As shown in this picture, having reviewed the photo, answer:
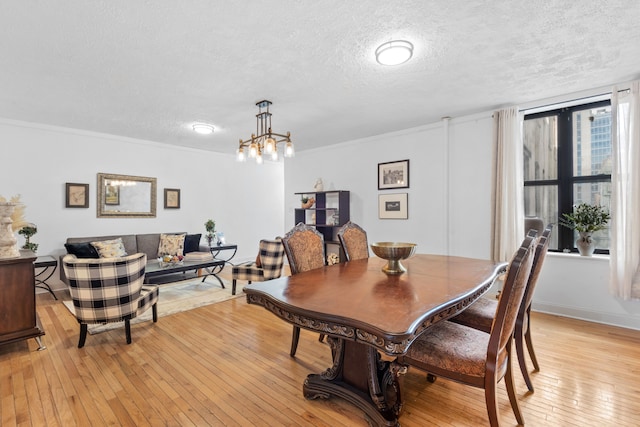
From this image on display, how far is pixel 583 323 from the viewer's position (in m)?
3.25

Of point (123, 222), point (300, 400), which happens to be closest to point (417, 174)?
point (300, 400)

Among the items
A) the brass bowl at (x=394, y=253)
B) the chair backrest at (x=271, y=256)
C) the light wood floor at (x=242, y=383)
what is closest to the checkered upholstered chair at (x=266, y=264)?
the chair backrest at (x=271, y=256)

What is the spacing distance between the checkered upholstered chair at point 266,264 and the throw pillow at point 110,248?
1.93 meters

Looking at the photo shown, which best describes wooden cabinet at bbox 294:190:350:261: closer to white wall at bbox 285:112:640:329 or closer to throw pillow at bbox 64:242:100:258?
white wall at bbox 285:112:640:329

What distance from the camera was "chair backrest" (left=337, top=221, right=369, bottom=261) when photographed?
118 inches

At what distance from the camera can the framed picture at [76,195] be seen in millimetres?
4633

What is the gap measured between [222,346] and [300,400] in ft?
3.59

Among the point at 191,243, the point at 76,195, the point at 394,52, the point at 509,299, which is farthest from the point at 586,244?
the point at 76,195

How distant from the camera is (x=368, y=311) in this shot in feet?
4.55

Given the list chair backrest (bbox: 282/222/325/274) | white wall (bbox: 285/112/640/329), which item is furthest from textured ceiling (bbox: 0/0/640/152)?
chair backrest (bbox: 282/222/325/274)

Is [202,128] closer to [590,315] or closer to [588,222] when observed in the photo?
[588,222]

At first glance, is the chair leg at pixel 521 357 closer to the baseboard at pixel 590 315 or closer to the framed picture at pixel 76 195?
the baseboard at pixel 590 315

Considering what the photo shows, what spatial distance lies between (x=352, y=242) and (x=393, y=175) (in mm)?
2281

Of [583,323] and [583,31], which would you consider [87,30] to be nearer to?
[583,31]
